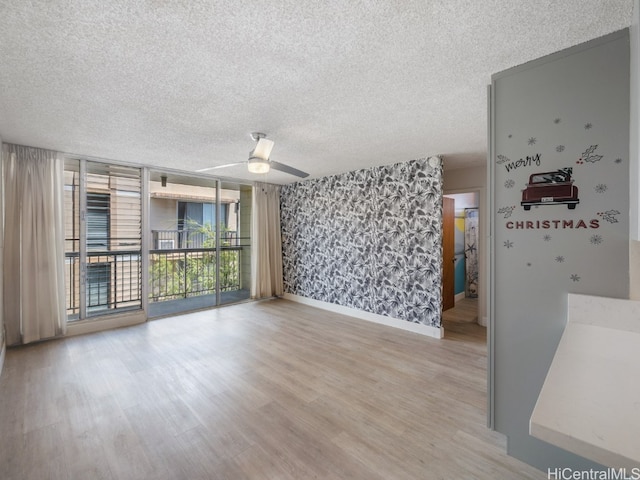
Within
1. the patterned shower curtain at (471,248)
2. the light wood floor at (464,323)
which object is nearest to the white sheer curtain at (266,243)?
the light wood floor at (464,323)

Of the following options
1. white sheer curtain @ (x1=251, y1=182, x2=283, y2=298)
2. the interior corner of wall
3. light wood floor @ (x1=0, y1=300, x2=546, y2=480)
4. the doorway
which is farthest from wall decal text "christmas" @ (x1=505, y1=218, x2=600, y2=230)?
white sheer curtain @ (x1=251, y1=182, x2=283, y2=298)

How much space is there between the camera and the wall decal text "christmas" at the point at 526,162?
1646 millimetres

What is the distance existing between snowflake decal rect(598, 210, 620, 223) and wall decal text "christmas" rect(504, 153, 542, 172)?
0.41 metres

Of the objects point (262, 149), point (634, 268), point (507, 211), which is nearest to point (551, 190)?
point (507, 211)

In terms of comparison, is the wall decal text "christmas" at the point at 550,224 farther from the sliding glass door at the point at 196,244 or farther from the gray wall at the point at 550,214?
the sliding glass door at the point at 196,244

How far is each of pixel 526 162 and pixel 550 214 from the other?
1.13 feet

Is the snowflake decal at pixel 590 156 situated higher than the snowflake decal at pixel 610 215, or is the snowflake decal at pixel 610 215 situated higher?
the snowflake decal at pixel 590 156

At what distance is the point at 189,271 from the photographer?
5.77m

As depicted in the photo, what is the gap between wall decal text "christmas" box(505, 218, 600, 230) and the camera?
4.88 feet

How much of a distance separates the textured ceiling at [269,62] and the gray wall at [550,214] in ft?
0.62

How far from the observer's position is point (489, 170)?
183 cm

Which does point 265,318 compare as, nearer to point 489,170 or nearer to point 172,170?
point 172,170

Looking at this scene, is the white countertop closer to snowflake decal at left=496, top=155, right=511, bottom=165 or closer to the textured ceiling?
snowflake decal at left=496, top=155, right=511, bottom=165

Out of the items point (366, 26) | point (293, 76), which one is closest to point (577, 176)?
point (366, 26)
